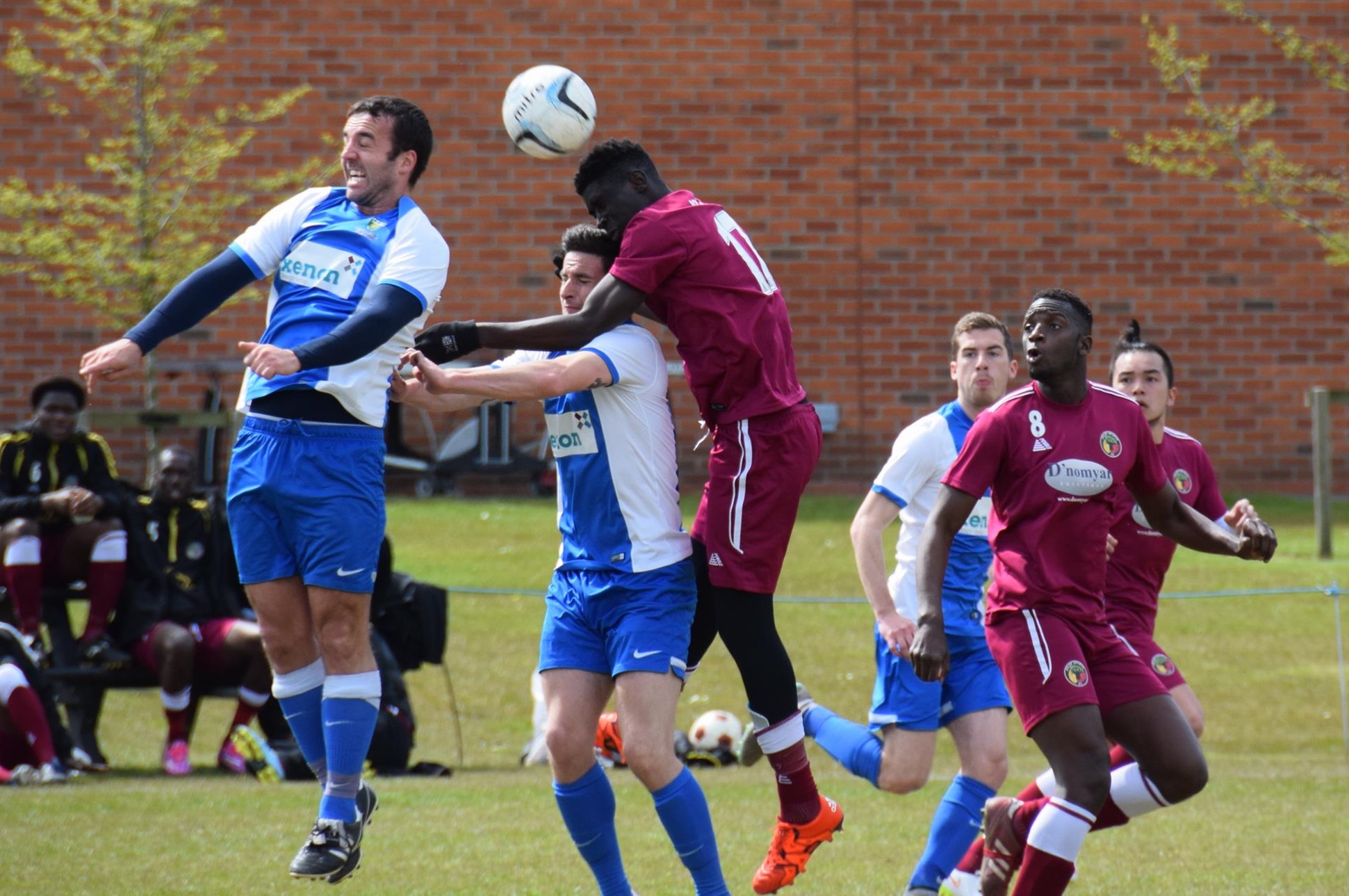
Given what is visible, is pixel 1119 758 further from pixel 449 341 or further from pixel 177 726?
pixel 177 726

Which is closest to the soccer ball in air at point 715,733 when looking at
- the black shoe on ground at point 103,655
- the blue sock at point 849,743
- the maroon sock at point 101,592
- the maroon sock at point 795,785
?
the blue sock at point 849,743

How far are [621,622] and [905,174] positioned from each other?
12.7 m

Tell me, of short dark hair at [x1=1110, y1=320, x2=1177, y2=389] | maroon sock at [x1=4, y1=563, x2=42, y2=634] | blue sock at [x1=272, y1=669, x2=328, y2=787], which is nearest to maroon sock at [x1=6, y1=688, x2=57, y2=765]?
maroon sock at [x1=4, y1=563, x2=42, y2=634]

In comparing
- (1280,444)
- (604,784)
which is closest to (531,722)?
(604,784)

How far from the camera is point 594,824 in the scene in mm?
5285

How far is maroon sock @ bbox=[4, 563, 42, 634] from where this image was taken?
9.57 m

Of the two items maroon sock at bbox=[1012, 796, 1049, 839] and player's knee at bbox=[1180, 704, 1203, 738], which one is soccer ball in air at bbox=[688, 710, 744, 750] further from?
maroon sock at bbox=[1012, 796, 1049, 839]

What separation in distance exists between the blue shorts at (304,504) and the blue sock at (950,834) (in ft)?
7.77

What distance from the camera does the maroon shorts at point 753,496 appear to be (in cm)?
524

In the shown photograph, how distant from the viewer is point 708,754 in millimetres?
9984

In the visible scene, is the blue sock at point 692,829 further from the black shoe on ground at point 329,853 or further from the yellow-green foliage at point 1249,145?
the yellow-green foliage at point 1249,145

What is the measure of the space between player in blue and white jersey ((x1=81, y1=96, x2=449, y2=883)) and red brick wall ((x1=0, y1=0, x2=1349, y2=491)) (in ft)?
37.5

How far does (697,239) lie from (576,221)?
1183cm

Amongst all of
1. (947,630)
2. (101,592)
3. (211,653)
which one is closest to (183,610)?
(211,653)
